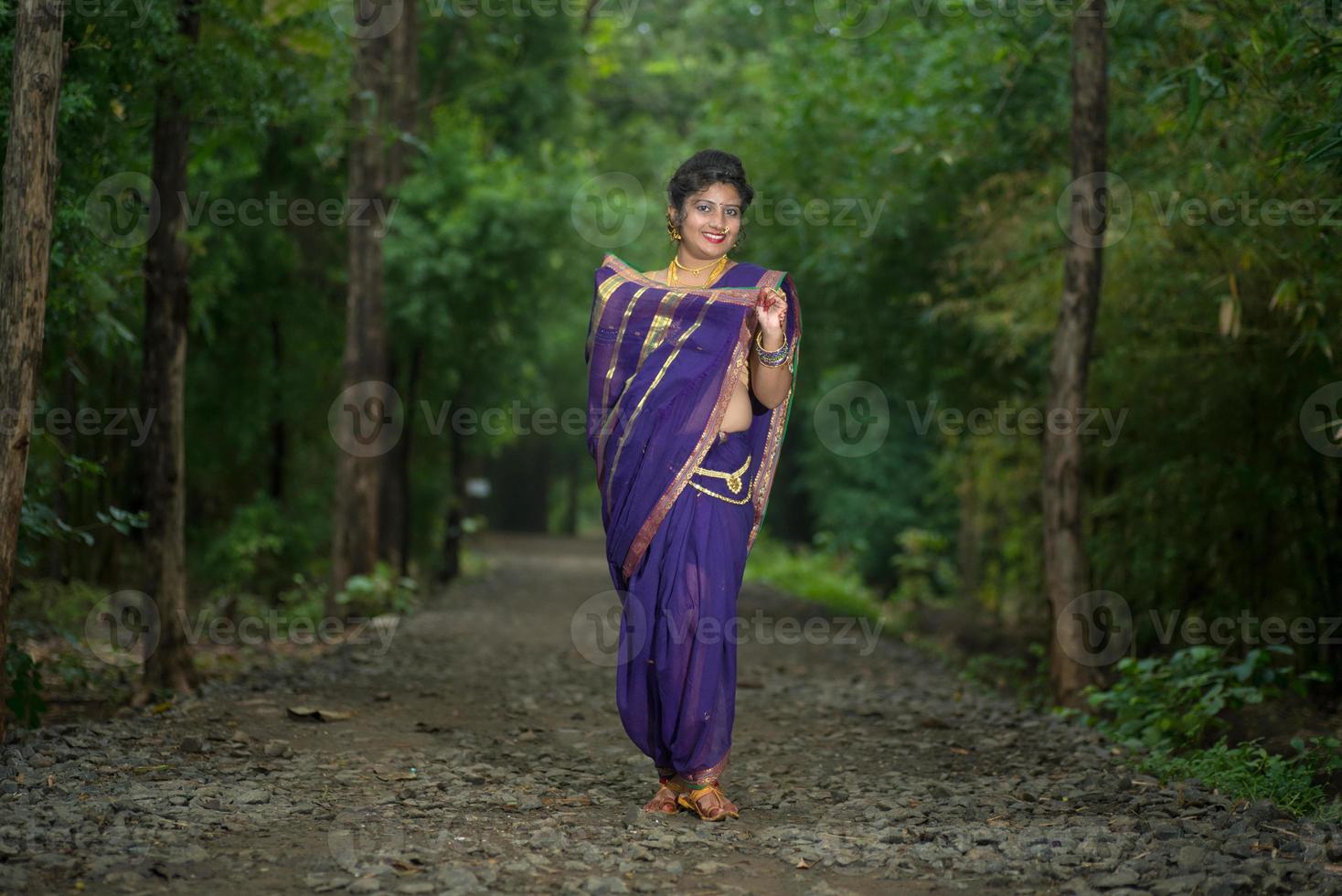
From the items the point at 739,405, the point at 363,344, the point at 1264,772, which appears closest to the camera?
the point at 739,405

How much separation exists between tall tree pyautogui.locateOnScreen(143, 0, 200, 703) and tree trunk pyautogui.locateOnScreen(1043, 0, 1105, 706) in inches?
208

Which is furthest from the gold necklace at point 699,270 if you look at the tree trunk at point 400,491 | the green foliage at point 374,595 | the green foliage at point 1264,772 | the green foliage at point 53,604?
the tree trunk at point 400,491

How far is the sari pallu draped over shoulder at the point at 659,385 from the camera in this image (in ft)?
16.3

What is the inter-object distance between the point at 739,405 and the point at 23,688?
3654mm

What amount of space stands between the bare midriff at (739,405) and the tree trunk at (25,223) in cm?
285

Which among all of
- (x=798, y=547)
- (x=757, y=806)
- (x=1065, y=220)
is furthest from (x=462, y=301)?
(x=798, y=547)

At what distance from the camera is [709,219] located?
5105 mm

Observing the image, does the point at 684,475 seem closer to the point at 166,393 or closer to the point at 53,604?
the point at 166,393

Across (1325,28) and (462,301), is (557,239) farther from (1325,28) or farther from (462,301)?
(1325,28)

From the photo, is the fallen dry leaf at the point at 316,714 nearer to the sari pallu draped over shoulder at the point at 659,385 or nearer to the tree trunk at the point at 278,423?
the sari pallu draped over shoulder at the point at 659,385

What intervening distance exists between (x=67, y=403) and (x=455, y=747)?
6.27m

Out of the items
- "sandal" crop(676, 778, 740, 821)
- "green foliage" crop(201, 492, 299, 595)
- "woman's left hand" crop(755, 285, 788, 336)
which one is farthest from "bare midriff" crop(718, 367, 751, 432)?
"green foliage" crop(201, 492, 299, 595)

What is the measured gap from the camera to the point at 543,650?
35.4 ft

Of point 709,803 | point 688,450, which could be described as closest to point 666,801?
point 709,803
